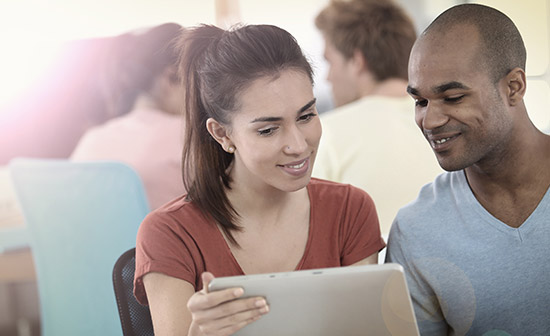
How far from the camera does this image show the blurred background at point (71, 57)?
287 centimetres

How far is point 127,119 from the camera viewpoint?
6.81 ft

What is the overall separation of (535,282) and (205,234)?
0.60 m

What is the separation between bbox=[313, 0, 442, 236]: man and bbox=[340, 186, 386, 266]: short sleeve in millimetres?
528

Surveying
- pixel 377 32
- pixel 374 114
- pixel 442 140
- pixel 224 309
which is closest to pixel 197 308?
pixel 224 309

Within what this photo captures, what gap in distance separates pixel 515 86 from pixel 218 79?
54 cm

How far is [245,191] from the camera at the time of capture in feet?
4.18

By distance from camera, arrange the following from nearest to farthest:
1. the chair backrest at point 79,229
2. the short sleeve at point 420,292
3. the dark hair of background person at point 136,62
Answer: the short sleeve at point 420,292 < the chair backrest at point 79,229 < the dark hair of background person at point 136,62

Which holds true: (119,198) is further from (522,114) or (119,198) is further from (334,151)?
(522,114)

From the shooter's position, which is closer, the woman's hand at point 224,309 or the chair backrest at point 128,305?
the woman's hand at point 224,309

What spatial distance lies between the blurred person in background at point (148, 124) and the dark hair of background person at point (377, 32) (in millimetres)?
575

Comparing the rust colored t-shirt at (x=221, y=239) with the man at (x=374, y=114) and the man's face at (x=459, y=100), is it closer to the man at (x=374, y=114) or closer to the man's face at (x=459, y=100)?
the man's face at (x=459, y=100)

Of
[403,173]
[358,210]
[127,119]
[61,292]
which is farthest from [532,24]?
[61,292]

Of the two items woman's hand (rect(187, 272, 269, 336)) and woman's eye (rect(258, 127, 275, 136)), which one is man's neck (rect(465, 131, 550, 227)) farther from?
woman's hand (rect(187, 272, 269, 336))

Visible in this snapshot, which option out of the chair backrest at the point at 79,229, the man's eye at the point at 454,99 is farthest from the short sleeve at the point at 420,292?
the chair backrest at the point at 79,229
